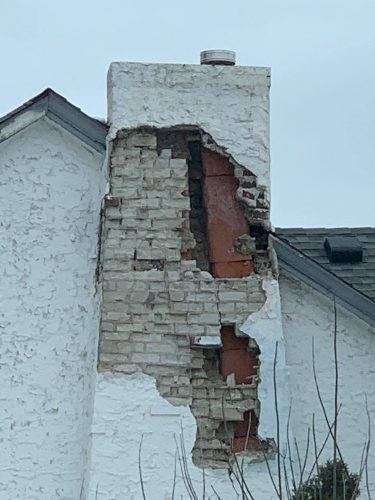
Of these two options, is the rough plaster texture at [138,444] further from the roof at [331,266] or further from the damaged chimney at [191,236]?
the roof at [331,266]

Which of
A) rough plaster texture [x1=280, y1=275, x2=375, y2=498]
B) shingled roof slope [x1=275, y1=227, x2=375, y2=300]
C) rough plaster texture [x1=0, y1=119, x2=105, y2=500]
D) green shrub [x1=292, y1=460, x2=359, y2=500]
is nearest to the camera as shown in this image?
green shrub [x1=292, y1=460, x2=359, y2=500]

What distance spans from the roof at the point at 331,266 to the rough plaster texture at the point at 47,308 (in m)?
1.64

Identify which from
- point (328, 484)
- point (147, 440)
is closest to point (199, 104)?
point (147, 440)

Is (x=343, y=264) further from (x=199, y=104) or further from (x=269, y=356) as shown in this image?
(x=199, y=104)

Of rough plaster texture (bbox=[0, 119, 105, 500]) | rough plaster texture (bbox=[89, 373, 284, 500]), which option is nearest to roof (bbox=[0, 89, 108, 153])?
rough plaster texture (bbox=[0, 119, 105, 500])

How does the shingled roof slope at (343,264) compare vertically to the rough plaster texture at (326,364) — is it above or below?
above

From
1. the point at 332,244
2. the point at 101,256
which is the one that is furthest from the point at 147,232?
the point at 332,244

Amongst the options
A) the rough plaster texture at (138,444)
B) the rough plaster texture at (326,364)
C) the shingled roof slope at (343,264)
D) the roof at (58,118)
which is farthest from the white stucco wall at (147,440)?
the roof at (58,118)

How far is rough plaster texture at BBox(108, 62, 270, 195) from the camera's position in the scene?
10453 millimetres

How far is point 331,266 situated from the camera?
446 inches

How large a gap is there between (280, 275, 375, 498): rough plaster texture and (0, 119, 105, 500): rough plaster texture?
5.35ft

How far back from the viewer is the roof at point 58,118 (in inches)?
415

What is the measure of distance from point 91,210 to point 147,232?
564 mm

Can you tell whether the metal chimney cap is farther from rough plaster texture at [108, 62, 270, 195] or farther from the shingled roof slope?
the shingled roof slope
